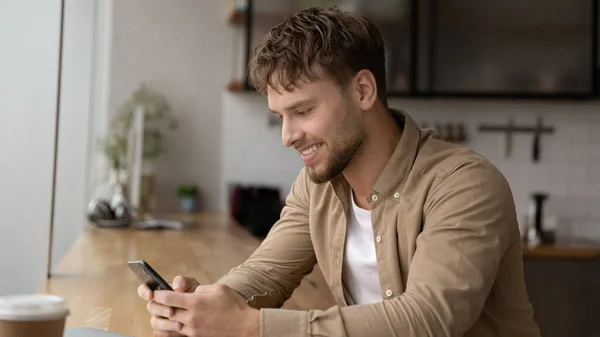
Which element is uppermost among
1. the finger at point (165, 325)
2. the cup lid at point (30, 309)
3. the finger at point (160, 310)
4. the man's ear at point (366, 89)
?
the man's ear at point (366, 89)

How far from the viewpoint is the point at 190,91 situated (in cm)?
441

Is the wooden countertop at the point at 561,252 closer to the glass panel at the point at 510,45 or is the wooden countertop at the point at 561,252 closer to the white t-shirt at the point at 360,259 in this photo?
the glass panel at the point at 510,45

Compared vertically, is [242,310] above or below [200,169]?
below

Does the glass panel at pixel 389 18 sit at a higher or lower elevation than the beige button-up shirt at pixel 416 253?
higher

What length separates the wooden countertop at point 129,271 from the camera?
1.68 meters

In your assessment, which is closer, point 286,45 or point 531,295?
point 286,45

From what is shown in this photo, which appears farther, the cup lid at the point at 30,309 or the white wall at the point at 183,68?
the white wall at the point at 183,68

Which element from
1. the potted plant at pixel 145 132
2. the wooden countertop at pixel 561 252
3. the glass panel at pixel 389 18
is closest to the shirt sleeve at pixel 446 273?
the wooden countertop at pixel 561 252

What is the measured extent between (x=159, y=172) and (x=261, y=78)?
2.90 m

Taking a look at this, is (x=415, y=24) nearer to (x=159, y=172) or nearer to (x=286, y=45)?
(x=159, y=172)

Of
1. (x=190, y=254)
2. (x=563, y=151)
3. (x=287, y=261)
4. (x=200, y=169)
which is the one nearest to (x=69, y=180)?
(x=190, y=254)

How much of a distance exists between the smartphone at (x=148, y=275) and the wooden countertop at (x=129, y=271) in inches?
5.5

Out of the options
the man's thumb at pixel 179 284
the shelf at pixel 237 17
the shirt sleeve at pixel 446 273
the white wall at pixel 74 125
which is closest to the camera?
the shirt sleeve at pixel 446 273

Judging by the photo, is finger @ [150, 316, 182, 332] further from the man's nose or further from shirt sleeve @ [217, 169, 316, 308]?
the man's nose
